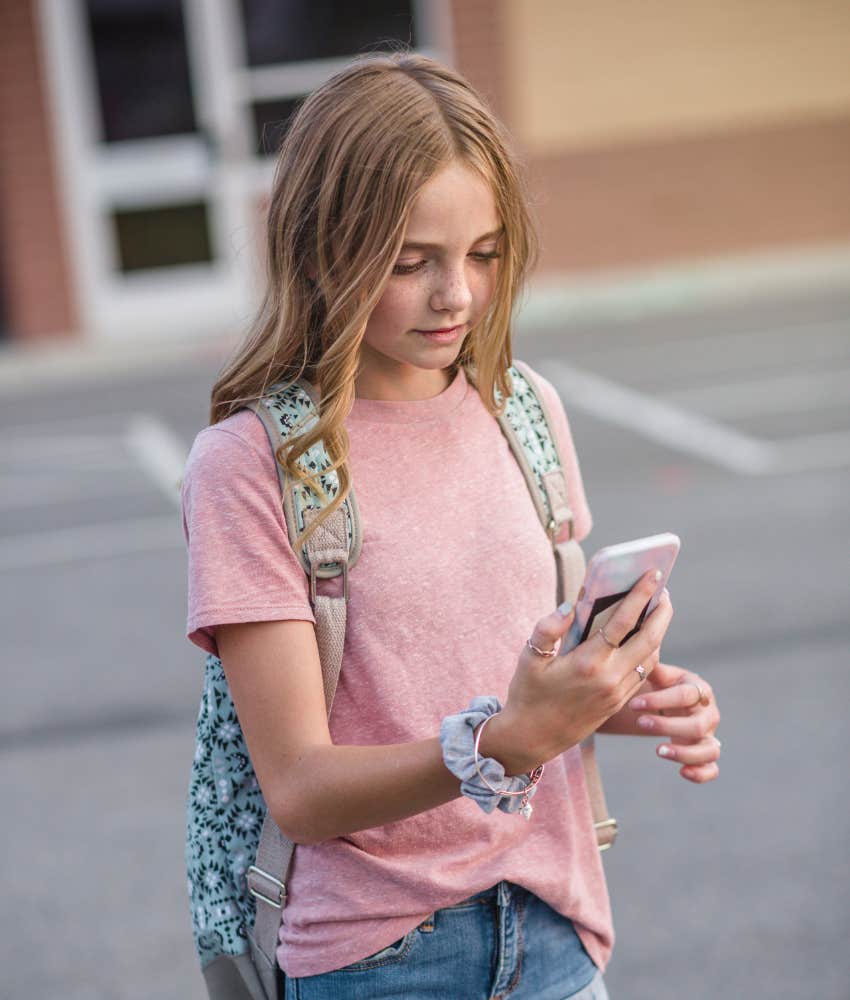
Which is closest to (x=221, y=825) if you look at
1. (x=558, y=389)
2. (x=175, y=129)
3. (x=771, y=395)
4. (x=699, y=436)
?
(x=699, y=436)

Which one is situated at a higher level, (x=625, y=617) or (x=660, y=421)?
(x=625, y=617)

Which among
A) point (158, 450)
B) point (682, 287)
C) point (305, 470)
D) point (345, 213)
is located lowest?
point (682, 287)

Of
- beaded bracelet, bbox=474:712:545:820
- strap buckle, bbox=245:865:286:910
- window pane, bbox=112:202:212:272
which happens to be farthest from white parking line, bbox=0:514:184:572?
window pane, bbox=112:202:212:272

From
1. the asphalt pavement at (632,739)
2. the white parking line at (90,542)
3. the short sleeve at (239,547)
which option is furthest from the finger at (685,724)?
the white parking line at (90,542)

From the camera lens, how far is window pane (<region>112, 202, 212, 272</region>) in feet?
46.3

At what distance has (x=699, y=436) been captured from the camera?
8859mm

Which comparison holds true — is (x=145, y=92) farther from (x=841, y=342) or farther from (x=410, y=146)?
(x=410, y=146)

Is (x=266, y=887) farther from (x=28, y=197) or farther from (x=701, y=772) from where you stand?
(x=28, y=197)

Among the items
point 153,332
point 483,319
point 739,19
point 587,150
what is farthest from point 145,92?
point 483,319

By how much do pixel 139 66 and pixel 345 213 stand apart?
42.5 ft

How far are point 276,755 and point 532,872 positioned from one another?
0.38 meters

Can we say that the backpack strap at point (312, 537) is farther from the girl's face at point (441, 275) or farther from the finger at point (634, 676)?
the finger at point (634, 676)

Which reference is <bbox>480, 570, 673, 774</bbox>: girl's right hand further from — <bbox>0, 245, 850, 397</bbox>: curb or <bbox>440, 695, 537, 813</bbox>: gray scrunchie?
<bbox>0, 245, 850, 397</bbox>: curb

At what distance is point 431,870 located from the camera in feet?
5.73
